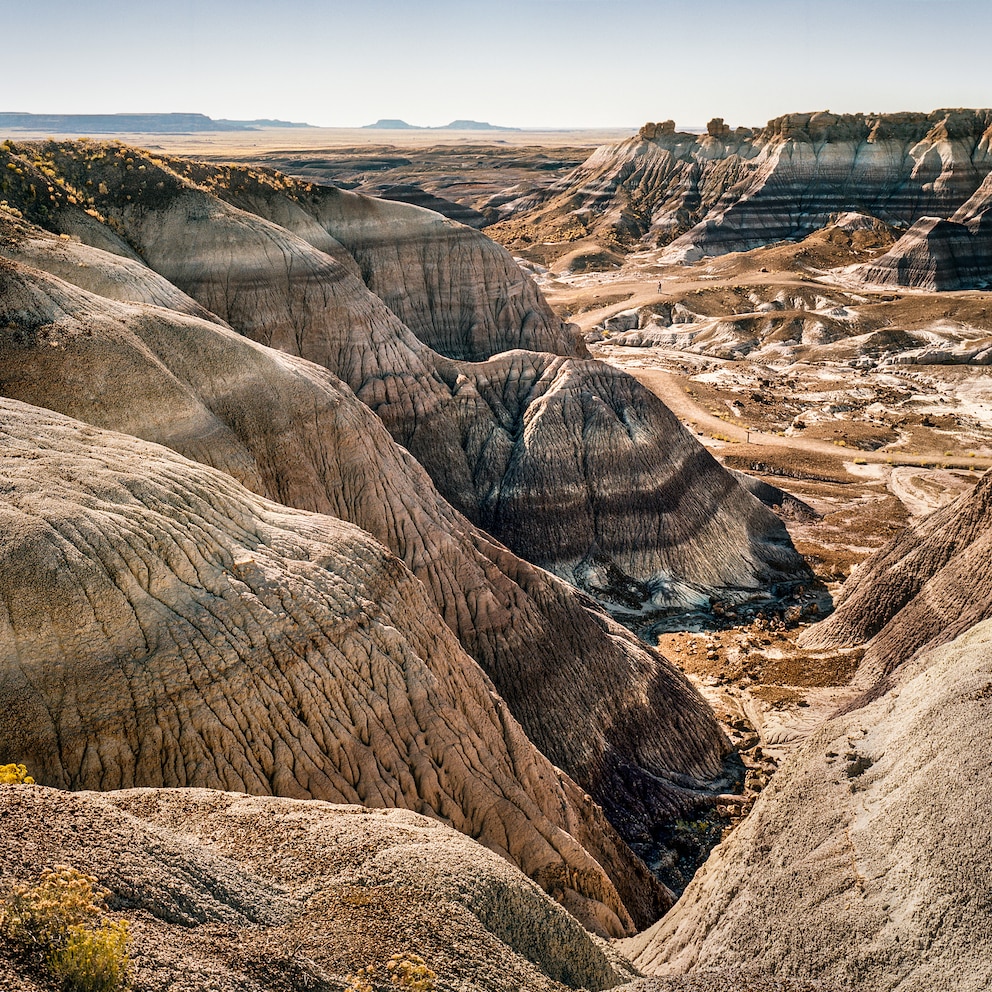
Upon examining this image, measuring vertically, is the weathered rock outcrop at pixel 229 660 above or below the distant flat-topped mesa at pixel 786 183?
below

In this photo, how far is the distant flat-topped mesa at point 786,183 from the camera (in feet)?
345

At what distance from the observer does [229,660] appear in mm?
10688

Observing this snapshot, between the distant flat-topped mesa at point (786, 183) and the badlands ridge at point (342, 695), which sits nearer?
the badlands ridge at point (342, 695)

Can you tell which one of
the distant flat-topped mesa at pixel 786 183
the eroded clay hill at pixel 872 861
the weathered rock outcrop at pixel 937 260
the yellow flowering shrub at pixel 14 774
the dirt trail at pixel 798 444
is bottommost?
the dirt trail at pixel 798 444

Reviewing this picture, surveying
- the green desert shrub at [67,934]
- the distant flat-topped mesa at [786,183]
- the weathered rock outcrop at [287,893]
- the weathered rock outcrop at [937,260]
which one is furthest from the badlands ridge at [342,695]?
the distant flat-topped mesa at [786,183]

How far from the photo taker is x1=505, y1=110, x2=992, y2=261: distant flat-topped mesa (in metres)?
105

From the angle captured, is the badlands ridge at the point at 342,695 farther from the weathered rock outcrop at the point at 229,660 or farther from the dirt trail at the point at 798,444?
the dirt trail at the point at 798,444

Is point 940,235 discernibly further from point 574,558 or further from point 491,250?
point 574,558

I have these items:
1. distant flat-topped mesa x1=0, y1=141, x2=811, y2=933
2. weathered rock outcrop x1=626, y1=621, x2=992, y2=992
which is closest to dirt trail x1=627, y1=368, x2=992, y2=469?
distant flat-topped mesa x1=0, y1=141, x2=811, y2=933

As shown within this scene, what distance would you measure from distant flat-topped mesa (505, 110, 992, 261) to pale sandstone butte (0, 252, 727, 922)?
88604mm

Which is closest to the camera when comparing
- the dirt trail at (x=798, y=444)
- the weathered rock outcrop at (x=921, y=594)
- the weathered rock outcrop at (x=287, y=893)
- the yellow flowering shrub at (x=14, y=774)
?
the weathered rock outcrop at (x=287, y=893)

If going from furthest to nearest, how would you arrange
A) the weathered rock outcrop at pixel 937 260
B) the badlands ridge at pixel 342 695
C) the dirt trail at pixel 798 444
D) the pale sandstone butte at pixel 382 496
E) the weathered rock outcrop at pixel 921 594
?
the weathered rock outcrop at pixel 937 260
the dirt trail at pixel 798 444
the weathered rock outcrop at pixel 921 594
the pale sandstone butte at pixel 382 496
the badlands ridge at pixel 342 695

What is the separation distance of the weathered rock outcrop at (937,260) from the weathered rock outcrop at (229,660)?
82.5 metres

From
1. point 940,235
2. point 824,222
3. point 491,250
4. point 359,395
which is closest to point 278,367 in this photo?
point 359,395
